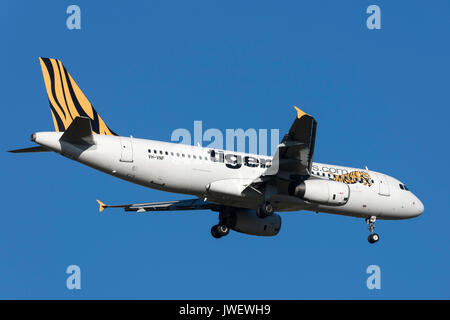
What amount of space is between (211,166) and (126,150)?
12.7 feet

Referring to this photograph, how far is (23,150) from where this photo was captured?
30344mm

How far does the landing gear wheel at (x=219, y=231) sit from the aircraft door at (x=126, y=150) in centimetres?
811

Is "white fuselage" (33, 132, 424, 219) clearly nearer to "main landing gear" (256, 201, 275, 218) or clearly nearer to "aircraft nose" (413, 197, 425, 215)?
"main landing gear" (256, 201, 275, 218)

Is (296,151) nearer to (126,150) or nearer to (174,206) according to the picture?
(126,150)

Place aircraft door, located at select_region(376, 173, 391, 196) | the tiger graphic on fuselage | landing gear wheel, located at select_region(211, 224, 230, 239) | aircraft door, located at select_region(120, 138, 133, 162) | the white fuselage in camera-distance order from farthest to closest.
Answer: landing gear wheel, located at select_region(211, 224, 230, 239)
aircraft door, located at select_region(376, 173, 391, 196)
the tiger graphic on fuselage
aircraft door, located at select_region(120, 138, 133, 162)
the white fuselage

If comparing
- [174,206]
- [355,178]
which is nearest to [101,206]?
[174,206]

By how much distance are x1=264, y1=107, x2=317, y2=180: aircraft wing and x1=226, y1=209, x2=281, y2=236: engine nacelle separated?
5.18 meters

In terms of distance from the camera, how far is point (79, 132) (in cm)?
2950

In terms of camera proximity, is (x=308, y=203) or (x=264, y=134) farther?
(x=264, y=134)

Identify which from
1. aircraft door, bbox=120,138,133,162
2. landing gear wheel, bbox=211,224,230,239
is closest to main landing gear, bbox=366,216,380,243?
landing gear wheel, bbox=211,224,230,239

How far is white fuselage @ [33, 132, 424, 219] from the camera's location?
1198 inches
